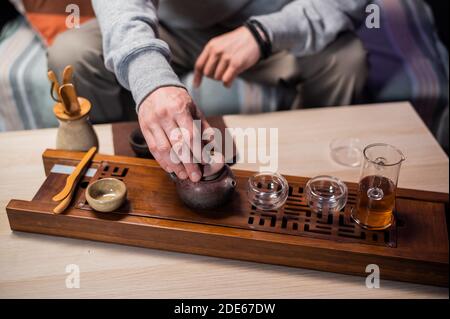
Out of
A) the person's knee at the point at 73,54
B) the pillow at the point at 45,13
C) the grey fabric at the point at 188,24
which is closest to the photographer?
the grey fabric at the point at 188,24

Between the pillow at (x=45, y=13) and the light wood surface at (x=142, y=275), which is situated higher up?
the pillow at (x=45, y=13)

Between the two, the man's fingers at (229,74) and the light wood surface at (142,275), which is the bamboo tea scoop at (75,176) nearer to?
the light wood surface at (142,275)

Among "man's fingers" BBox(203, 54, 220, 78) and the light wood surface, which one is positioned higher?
"man's fingers" BBox(203, 54, 220, 78)

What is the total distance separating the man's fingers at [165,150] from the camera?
1.18 meters

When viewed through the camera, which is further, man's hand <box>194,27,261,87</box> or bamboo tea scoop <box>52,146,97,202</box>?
man's hand <box>194,27,261,87</box>

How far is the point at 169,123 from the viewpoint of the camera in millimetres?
1207

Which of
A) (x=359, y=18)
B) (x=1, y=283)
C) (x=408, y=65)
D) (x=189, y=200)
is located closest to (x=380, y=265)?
(x=189, y=200)

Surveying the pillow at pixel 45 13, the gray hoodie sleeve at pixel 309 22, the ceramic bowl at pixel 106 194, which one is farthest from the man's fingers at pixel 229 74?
the pillow at pixel 45 13

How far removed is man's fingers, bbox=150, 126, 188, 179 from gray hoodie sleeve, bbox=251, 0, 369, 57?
2.23ft

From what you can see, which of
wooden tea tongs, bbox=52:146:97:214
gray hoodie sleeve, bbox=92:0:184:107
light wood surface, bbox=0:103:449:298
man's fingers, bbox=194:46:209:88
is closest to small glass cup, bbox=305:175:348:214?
light wood surface, bbox=0:103:449:298

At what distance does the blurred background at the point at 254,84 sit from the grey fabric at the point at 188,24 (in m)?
0.21

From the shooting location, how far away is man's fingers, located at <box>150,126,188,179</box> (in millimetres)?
1180

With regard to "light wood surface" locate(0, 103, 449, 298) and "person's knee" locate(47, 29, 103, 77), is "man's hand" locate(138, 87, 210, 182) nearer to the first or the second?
"light wood surface" locate(0, 103, 449, 298)

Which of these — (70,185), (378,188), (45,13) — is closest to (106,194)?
(70,185)
